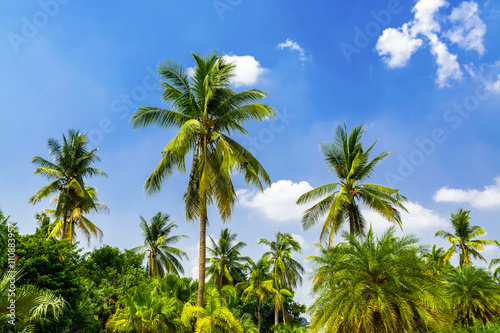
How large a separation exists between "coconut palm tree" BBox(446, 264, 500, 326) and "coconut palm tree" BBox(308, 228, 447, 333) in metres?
13.2

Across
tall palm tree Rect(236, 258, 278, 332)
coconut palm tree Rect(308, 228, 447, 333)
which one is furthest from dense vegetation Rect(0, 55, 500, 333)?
tall palm tree Rect(236, 258, 278, 332)

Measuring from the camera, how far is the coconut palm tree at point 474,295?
23.8 metres

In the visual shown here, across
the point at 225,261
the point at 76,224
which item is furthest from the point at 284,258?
the point at 76,224

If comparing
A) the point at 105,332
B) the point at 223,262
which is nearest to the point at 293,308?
the point at 223,262

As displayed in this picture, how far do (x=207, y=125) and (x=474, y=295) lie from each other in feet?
72.5

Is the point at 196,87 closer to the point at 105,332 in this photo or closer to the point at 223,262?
the point at 105,332

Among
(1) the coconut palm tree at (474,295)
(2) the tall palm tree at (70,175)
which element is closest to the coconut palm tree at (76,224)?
(2) the tall palm tree at (70,175)

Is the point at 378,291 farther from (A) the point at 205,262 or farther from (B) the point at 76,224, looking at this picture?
(B) the point at 76,224

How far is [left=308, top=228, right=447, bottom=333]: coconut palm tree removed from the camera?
12.3m

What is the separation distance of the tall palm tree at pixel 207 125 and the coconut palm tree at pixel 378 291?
5.78 metres

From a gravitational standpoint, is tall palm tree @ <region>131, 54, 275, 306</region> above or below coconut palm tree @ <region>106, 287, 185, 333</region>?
above

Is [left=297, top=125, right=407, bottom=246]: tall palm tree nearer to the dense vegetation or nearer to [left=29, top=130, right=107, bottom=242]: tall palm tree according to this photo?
the dense vegetation

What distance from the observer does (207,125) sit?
17.1m

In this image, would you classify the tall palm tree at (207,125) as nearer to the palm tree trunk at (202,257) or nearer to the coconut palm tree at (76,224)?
the palm tree trunk at (202,257)
